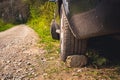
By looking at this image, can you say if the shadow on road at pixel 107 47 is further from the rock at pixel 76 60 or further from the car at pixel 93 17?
the car at pixel 93 17

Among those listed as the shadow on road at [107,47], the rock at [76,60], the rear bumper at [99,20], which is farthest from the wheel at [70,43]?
the rear bumper at [99,20]

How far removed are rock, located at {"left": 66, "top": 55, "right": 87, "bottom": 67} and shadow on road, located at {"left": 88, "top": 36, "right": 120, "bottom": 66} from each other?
0.36m

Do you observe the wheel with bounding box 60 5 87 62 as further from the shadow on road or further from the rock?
the shadow on road

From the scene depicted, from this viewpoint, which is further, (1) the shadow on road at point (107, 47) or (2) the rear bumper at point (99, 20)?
(1) the shadow on road at point (107, 47)

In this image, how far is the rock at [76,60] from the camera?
3.34 metres

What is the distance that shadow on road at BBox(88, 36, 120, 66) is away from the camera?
3629 mm

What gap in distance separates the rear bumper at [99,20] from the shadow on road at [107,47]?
873mm

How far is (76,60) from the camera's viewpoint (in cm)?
336

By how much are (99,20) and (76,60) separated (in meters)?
0.86

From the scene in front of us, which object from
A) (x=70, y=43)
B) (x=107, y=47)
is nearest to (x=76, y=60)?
(x=70, y=43)

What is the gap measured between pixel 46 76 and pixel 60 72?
0.19m

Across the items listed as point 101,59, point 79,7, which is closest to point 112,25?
point 79,7

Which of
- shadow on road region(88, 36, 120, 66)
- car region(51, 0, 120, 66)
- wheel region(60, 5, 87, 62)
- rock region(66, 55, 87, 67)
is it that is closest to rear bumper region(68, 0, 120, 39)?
car region(51, 0, 120, 66)

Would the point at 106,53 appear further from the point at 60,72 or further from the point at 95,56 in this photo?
the point at 60,72
